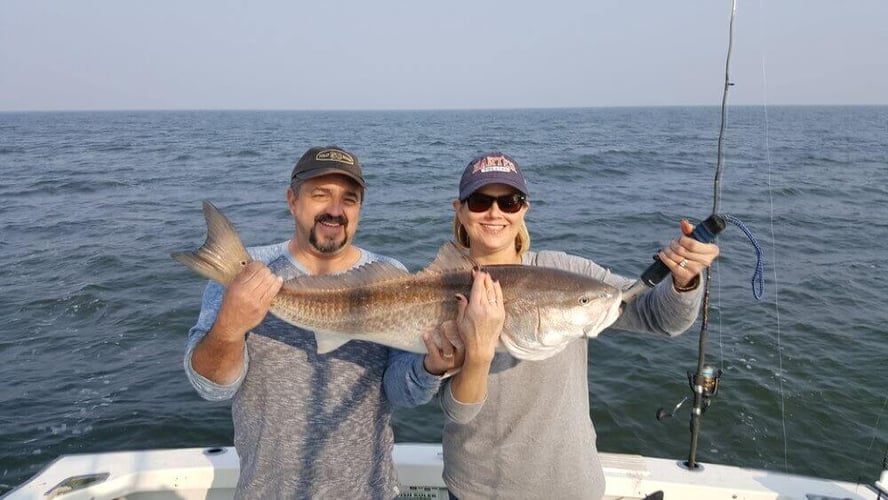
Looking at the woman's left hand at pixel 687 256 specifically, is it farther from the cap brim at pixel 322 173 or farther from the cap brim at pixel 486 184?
the cap brim at pixel 322 173

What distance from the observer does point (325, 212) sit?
310cm

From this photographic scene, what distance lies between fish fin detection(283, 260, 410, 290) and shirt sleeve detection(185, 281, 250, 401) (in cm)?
47

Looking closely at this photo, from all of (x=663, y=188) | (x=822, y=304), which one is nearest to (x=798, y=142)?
(x=663, y=188)

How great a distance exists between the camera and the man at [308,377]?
2740 millimetres

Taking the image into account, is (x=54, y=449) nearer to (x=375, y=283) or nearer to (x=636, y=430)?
(x=375, y=283)

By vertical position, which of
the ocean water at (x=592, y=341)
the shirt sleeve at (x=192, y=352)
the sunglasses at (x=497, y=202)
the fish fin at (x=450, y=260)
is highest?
the sunglasses at (x=497, y=202)

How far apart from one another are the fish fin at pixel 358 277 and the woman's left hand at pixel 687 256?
4.49 feet

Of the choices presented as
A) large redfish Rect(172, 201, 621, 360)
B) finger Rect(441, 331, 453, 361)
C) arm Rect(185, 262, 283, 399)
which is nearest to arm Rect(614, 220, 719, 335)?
large redfish Rect(172, 201, 621, 360)

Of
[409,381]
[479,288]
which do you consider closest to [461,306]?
[479,288]

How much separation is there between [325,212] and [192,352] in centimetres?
97

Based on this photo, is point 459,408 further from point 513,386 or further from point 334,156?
point 334,156

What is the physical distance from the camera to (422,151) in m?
39.3

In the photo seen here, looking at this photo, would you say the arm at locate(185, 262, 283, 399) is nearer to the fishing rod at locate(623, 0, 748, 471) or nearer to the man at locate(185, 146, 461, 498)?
the man at locate(185, 146, 461, 498)

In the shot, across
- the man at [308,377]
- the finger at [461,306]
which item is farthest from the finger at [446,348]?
the finger at [461,306]
